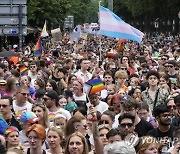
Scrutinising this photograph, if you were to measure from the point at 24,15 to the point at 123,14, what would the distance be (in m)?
103

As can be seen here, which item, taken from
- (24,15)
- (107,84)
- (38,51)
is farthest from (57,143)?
(38,51)

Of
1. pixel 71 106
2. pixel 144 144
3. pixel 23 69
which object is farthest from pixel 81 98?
pixel 23 69

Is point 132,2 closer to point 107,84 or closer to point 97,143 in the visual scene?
point 107,84

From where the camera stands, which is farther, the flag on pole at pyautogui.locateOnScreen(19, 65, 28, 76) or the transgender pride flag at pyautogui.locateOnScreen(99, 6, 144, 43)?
the transgender pride flag at pyautogui.locateOnScreen(99, 6, 144, 43)

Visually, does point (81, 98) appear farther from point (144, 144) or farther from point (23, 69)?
point (23, 69)

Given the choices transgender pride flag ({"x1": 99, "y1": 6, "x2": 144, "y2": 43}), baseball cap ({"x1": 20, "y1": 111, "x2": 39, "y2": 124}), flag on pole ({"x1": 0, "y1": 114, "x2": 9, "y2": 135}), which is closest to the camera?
baseball cap ({"x1": 20, "y1": 111, "x2": 39, "y2": 124})

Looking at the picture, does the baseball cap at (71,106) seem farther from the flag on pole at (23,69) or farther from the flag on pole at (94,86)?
the flag on pole at (23,69)

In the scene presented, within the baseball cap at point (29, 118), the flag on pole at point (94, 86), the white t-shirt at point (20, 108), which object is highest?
the flag on pole at point (94, 86)

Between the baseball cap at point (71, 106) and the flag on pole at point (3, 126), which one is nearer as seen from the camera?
the flag on pole at point (3, 126)

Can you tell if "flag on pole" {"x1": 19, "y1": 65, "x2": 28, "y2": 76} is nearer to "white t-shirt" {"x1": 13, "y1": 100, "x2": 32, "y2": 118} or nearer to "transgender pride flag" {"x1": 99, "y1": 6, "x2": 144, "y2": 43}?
"transgender pride flag" {"x1": 99, "y1": 6, "x2": 144, "y2": 43}

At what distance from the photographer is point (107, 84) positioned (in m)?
14.2

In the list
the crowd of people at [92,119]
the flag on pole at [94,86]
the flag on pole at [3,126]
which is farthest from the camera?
the flag on pole at [94,86]

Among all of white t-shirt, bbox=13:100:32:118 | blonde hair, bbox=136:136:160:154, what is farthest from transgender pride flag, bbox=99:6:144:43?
blonde hair, bbox=136:136:160:154

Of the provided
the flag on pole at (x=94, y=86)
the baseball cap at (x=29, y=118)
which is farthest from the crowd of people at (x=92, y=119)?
the flag on pole at (x=94, y=86)
